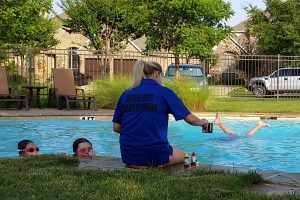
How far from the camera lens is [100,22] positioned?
3838 centimetres

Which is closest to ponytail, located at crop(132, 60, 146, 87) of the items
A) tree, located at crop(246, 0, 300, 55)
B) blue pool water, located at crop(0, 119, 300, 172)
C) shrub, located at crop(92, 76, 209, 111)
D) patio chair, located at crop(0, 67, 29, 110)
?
blue pool water, located at crop(0, 119, 300, 172)

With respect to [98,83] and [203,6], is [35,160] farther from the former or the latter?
[203,6]

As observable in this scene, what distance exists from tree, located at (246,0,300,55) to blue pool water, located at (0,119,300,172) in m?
18.8

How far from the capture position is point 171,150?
5676 mm

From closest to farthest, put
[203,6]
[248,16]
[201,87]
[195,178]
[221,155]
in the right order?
[195,178], [221,155], [201,87], [203,6], [248,16]

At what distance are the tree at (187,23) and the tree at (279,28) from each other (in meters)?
2.79

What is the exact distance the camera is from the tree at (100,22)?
37031mm

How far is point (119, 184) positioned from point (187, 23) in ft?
92.3

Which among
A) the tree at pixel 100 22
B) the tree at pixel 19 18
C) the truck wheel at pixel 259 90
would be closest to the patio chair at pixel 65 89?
the tree at pixel 19 18

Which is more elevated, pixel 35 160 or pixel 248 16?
pixel 248 16

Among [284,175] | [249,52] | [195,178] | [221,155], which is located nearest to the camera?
[195,178]

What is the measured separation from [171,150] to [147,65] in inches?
37.7

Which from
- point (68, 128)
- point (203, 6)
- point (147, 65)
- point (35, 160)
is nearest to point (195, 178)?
point (147, 65)

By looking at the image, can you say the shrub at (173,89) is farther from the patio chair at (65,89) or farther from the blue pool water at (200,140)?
the blue pool water at (200,140)
